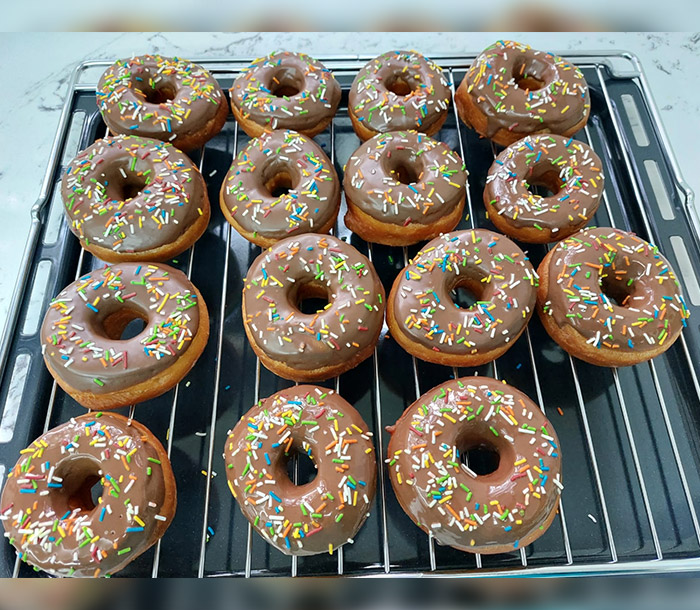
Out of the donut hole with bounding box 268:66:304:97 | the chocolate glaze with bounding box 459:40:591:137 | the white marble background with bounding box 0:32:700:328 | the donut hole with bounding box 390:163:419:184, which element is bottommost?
the donut hole with bounding box 390:163:419:184

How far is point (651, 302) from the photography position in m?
1.91

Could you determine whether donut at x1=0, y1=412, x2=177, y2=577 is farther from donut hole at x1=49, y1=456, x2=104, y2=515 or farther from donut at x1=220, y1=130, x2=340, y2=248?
donut at x1=220, y1=130, x2=340, y2=248

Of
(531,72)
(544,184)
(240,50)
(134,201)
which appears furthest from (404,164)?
(240,50)

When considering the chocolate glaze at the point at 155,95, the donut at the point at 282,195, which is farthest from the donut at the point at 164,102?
the donut at the point at 282,195

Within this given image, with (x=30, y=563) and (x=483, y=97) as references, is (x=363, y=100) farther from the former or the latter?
(x=30, y=563)

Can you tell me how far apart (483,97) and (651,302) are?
3.57ft

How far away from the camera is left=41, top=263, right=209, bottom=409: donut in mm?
1801

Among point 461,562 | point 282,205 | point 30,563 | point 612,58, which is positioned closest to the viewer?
point 30,563

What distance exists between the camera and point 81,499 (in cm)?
179

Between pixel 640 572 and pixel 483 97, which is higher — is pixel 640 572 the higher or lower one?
the lower one

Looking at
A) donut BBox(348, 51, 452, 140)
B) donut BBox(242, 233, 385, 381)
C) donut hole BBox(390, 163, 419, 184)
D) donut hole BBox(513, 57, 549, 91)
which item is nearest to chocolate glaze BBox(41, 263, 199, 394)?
donut BBox(242, 233, 385, 381)

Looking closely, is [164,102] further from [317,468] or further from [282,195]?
[317,468]

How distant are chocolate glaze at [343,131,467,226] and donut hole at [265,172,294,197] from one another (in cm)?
24

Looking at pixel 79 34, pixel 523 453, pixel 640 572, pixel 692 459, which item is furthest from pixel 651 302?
pixel 79 34
